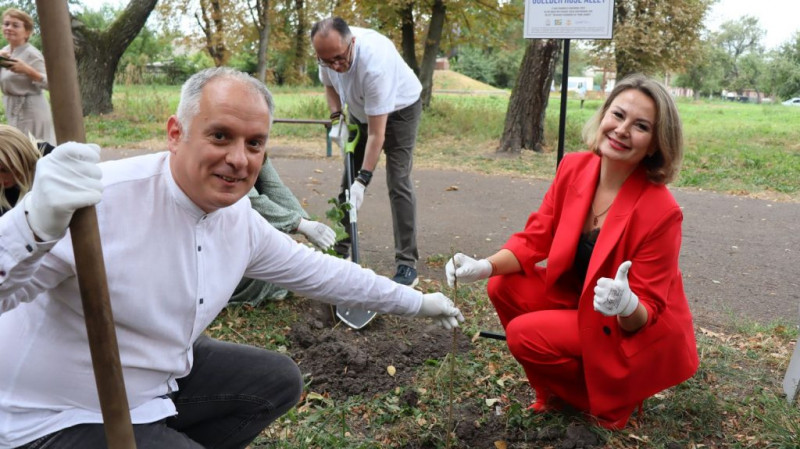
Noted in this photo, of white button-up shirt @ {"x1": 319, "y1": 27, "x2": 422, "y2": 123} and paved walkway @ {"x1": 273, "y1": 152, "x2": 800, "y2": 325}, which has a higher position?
white button-up shirt @ {"x1": 319, "y1": 27, "x2": 422, "y2": 123}

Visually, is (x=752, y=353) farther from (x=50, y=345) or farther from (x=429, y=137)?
(x=429, y=137)

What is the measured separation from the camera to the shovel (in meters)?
3.98

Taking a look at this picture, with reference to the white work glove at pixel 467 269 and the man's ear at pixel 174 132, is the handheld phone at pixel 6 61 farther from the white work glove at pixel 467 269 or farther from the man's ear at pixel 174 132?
the man's ear at pixel 174 132

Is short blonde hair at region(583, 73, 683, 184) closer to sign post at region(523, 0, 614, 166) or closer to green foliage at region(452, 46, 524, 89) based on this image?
sign post at region(523, 0, 614, 166)

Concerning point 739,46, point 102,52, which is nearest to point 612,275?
point 102,52

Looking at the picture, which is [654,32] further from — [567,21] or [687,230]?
[567,21]

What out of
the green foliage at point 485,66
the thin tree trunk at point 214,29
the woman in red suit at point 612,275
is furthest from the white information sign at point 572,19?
the green foliage at point 485,66

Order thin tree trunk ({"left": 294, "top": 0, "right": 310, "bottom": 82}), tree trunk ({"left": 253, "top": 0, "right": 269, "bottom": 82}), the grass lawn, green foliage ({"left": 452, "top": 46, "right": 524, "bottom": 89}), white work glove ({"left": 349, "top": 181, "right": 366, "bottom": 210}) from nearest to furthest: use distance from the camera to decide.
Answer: white work glove ({"left": 349, "top": 181, "right": 366, "bottom": 210}) < the grass lawn < tree trunk ({"left": 253, "top": 0, "right": 269, "bottom": 82}) < thin tree trunk ({"left": 294, "top": 0, "right": 310, "bottom": 82}) < green foliage ({"left": 452, "top": 46, "right": 524, "bottom": 89})

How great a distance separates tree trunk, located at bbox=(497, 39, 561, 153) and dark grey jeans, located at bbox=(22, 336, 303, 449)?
8622 mm

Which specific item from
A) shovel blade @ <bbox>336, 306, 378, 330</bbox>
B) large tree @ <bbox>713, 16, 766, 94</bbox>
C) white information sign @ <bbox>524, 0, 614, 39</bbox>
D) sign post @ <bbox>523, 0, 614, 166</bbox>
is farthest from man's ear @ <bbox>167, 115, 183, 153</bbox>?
large tree @ <bbox>713, 16, 766, 94</bbox>

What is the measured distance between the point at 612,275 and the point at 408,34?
43.9 ft

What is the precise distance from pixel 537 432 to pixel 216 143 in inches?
70.1

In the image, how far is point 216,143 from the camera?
1.85m

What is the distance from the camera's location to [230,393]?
7.43 ft
